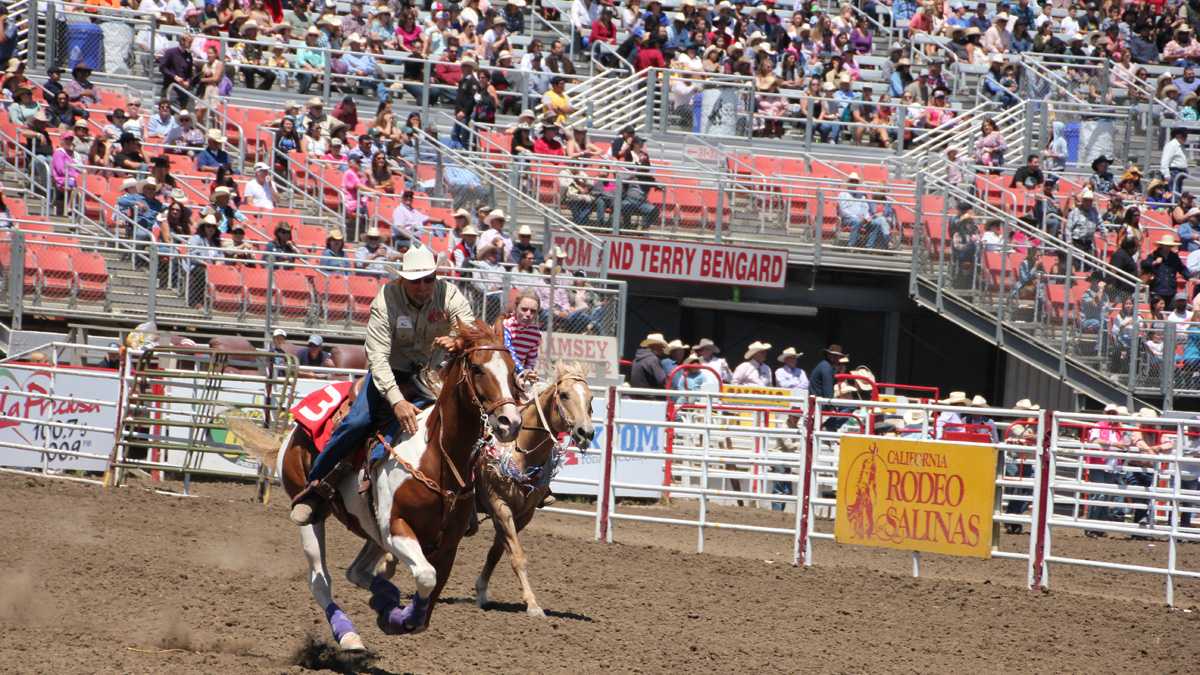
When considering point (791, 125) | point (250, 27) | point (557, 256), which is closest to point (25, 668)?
point (557, 256)

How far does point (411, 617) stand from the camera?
8328mm

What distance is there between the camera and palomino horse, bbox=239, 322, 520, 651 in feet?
26.8

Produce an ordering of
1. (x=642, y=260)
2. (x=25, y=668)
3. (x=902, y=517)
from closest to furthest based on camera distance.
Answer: (x=25, y=668) < (x=902, y=517) < (x=642, y=260)

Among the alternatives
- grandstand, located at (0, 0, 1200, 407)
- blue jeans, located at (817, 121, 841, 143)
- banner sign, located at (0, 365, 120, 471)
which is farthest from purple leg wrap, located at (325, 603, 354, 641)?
blue jeans, located at (817, 121, 841, 143)

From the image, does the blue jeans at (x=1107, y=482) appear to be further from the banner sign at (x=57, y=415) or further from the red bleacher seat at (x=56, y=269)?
the red bleacher seat at (x=56, y=269)

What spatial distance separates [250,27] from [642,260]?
6633 mm

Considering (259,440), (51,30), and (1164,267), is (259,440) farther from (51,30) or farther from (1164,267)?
(1164,267)

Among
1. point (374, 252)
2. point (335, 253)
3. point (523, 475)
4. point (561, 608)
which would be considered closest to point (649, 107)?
point (374, 252)

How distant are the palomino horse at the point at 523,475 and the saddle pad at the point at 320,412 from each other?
1.74 meters

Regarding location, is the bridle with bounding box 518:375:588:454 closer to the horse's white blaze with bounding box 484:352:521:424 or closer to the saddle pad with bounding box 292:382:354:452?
the saddle pad with bounding box 292:382:354:452

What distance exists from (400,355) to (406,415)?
46cm

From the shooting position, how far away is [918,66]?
29266 mm

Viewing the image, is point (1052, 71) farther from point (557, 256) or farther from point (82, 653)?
Answer: point (82, 653)

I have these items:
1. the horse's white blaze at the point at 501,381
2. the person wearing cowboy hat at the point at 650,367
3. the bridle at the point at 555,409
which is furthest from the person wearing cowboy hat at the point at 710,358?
the horse's white blaze at the point at 501,381
